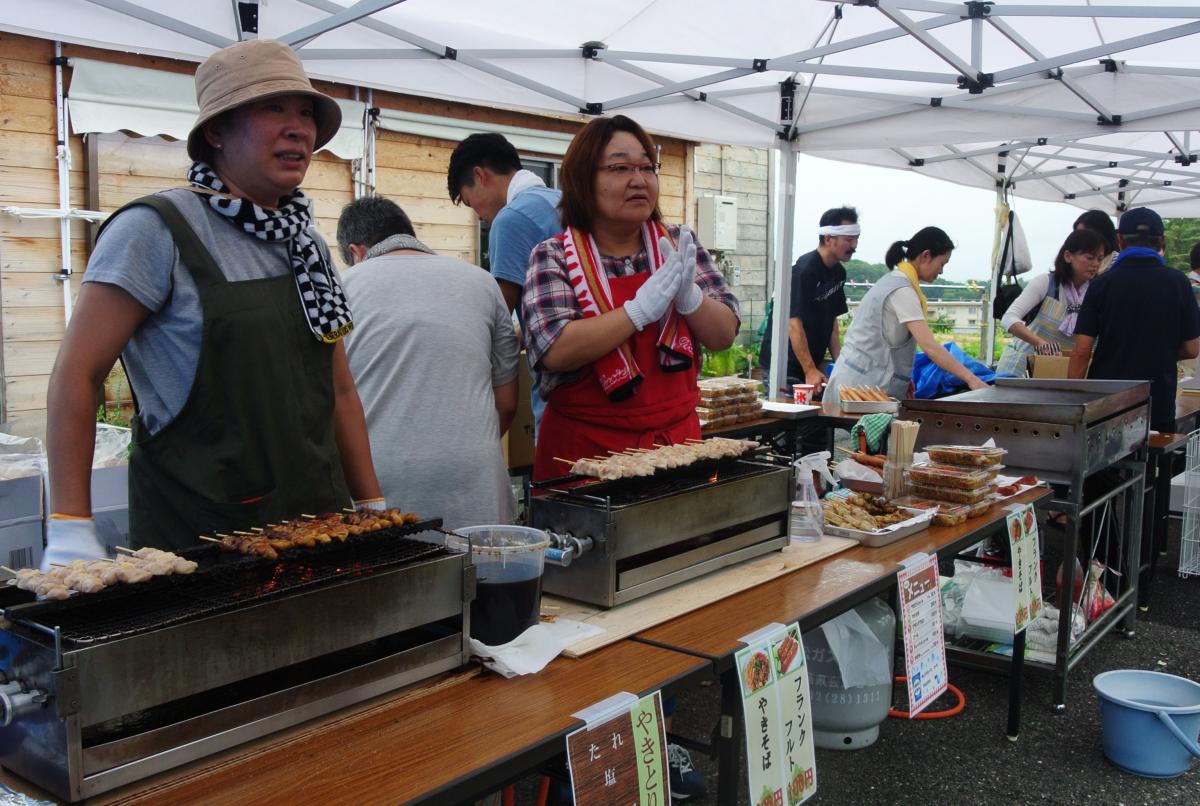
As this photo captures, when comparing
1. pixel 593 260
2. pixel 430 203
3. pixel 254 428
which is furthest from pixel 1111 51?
pixel 254 428

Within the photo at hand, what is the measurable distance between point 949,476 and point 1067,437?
0.94 metres

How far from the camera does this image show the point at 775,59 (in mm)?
5906

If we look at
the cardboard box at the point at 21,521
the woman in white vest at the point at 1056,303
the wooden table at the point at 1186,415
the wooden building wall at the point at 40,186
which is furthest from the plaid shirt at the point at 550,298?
the woman in white vest at the point at 1056,303

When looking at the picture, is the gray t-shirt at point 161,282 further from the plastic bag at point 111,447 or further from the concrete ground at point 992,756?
the plastic bag at point 111,447

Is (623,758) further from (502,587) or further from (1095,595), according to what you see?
(1095,595)

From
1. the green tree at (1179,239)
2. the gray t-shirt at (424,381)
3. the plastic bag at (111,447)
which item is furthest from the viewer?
the green tree at (1179,239)

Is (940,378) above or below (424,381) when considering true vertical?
below

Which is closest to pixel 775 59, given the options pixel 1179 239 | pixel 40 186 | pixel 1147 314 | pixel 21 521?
pixel 1147 314

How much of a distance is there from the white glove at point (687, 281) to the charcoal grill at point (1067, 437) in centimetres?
159

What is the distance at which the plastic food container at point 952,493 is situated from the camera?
9.55ft

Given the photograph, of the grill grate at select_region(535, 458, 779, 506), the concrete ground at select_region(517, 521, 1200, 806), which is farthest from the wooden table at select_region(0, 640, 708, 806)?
the concrete ground at select_region(517, 521, 1200, 806)

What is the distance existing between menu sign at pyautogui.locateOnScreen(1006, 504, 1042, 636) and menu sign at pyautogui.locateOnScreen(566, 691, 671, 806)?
180 centimetres

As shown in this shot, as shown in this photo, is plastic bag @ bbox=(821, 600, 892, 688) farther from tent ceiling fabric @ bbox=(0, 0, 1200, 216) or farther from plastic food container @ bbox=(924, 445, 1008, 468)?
tent ceiling fabric @ bbox=(0, 0, 1200, 216)

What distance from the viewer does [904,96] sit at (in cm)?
634
